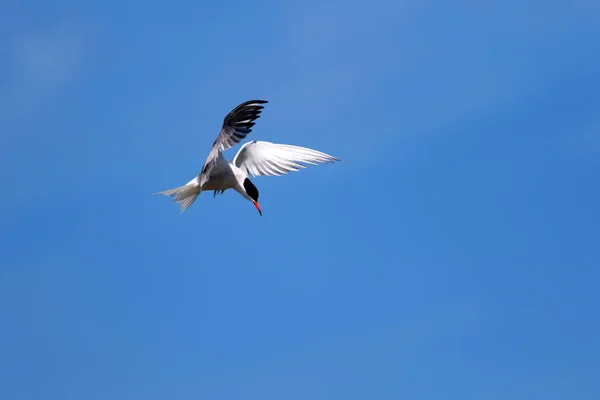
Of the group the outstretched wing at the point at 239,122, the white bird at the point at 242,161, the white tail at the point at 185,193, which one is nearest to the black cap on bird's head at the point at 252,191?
the white bird at the point at 242,161

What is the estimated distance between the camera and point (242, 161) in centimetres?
2458

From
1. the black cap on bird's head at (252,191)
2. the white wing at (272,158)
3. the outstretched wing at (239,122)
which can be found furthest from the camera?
the white wing at (272,158)

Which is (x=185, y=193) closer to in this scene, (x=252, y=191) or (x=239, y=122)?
(x=252, y=191)

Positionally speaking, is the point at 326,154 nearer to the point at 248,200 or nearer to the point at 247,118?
the point at 248,200

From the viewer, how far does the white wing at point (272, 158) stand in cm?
2355

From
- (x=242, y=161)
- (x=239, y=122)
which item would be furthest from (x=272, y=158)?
(x=239, y=122)

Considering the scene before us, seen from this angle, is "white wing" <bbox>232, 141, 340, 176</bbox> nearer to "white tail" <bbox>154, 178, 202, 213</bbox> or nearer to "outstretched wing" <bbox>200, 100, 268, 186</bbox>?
"white tail" <bbox>154, 178, 202, 213</bbox>

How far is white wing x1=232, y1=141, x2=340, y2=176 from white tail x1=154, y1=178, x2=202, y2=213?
5.83 ft

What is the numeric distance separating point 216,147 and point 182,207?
3.61 m

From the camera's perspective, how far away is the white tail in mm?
22734

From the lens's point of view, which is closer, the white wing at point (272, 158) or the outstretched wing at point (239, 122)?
the outstretched wing at point (239, 122)

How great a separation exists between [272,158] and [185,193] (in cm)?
240

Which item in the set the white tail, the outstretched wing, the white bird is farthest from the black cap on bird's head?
the outstretched wing

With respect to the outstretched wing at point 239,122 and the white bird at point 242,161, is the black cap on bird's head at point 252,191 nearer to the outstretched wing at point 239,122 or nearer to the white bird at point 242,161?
the white bird at point 242,161
